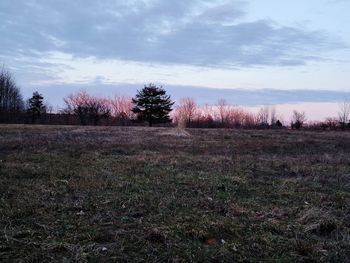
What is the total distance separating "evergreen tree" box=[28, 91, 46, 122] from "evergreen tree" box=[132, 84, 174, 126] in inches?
664

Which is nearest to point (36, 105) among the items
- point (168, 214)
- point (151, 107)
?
point (151, 107)

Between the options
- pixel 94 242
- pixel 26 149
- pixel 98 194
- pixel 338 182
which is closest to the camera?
pixel 94 242

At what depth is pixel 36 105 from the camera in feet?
214

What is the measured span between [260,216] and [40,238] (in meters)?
3.05

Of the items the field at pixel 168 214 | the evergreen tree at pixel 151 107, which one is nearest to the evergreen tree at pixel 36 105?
the evergreen tree at pixel 151 107

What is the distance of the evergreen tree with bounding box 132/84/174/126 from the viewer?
59188 millimetres

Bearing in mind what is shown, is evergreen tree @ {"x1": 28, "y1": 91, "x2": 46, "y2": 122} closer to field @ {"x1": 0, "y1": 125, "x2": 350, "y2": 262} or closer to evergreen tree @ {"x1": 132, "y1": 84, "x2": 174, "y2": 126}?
evergreen tree @ {"x1": 132, "y1": 84, "x2": 174, "y2": 126}

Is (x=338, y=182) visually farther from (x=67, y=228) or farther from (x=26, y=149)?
(x=26, y=149)

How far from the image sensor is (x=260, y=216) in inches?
230

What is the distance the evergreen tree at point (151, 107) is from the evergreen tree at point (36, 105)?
55.3 feet

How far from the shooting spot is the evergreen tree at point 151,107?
59.2m

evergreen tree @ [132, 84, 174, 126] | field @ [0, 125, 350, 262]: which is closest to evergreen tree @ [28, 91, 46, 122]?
evergreen tree @ [132, 84, 174, 126]

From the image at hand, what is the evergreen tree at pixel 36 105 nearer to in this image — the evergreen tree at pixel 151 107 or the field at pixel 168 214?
the evergreen tree at pixel 151 107

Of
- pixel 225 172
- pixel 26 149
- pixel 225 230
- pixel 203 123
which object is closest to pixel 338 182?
pixel 225 172
